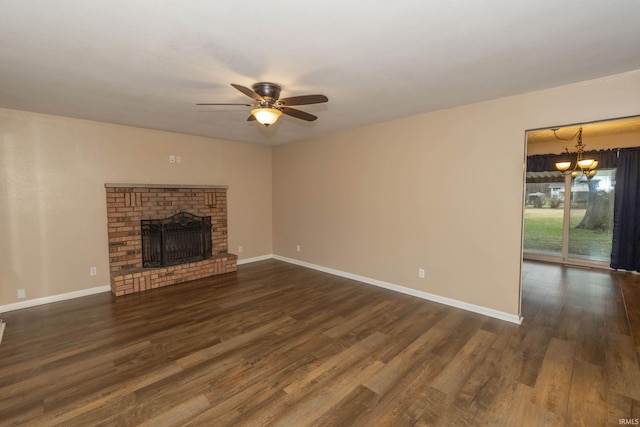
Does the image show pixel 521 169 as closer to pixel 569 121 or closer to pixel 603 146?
pixel 569 121

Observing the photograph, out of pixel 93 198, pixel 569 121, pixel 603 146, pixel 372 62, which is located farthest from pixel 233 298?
pixel 603 146

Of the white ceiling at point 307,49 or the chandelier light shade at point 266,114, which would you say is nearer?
the white ceiling at point 307,49

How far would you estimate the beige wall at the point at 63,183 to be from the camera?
3.58m

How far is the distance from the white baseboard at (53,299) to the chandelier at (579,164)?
7.74 metres

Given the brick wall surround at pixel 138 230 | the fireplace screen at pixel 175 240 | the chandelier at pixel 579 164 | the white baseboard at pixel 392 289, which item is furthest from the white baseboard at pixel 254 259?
the chandelier at pixel 579 164

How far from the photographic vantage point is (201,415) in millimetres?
→ 1856

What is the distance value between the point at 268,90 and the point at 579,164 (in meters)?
5.62

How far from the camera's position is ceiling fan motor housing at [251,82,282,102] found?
263 centimetres

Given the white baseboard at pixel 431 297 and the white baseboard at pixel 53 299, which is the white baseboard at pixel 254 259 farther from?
the white baseboard at pixel 53 299

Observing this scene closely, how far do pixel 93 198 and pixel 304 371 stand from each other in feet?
12.9

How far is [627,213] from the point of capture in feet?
16.6

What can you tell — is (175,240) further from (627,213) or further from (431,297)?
(627,213)

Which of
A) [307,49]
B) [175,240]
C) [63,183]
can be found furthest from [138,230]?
[307,49]

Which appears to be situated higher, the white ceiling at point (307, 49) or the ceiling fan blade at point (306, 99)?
the white ceiling at point (307, 49)
